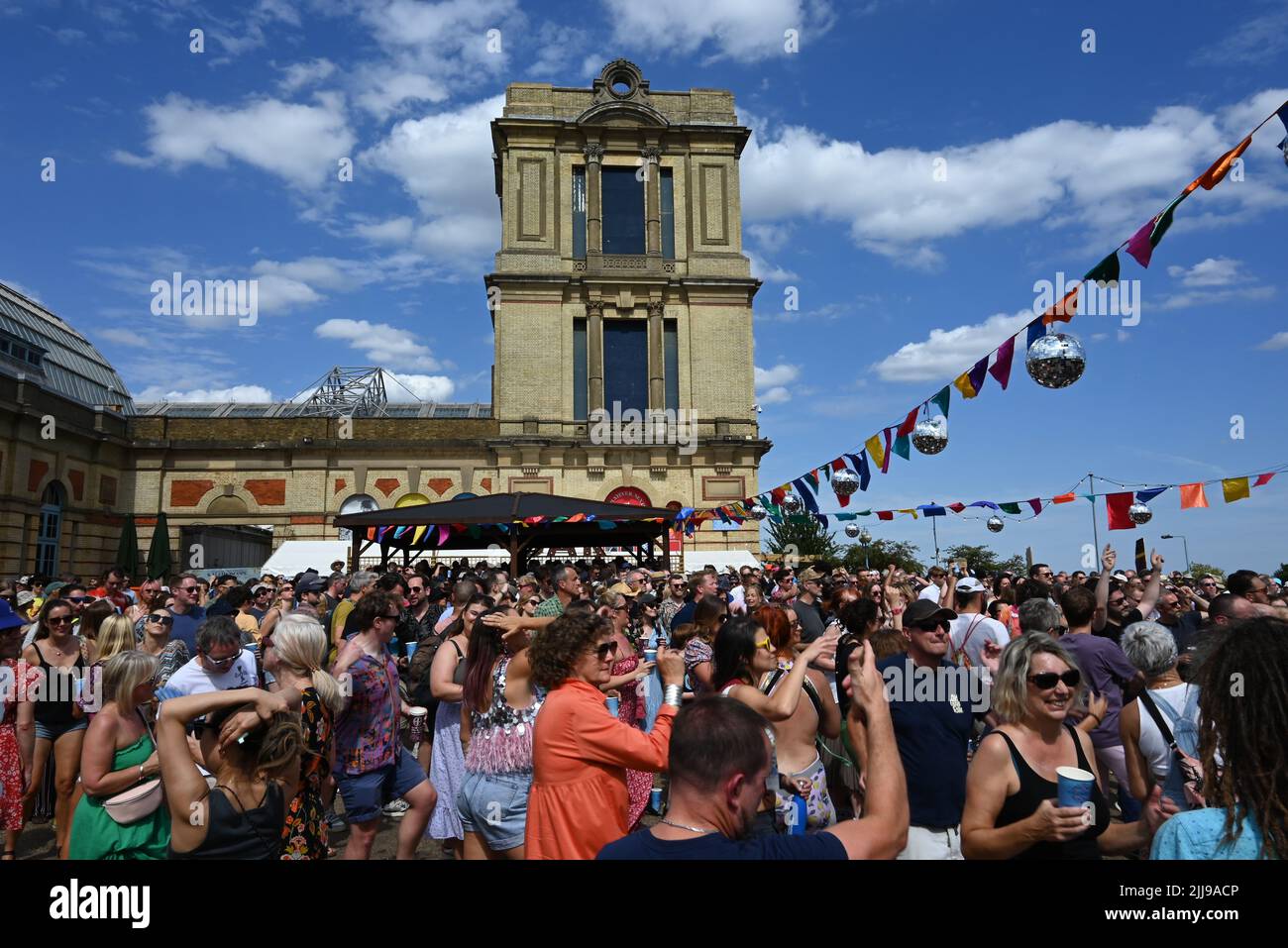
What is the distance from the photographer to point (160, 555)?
26.4 meters

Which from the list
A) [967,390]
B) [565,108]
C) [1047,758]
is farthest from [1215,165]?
[565,108]

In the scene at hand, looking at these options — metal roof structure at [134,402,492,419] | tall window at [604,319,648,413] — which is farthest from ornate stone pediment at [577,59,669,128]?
metal roof structure at [134,402,492,419]

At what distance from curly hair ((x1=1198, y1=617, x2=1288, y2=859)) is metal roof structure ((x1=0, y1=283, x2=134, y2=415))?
117 ft

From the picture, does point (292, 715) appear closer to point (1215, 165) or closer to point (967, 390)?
point (1215, 165)

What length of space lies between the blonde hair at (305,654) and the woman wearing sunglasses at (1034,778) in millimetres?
3053

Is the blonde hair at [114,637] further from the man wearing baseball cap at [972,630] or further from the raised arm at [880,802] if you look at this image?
the man wearing baseball cap at [972,630]

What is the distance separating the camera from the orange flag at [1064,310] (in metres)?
7.26

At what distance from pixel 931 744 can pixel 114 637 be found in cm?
550

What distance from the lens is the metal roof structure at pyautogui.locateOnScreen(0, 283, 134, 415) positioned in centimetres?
3250

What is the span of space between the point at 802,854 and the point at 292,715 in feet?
7.07

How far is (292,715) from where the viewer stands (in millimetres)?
3252

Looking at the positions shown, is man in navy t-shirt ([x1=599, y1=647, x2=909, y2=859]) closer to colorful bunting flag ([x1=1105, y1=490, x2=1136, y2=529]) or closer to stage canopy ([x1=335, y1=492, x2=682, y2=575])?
colorful bunting flag ([x1=1105, y1=490, x2=1136, y2=529])

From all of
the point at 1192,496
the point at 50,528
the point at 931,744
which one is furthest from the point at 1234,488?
the point at 50,528

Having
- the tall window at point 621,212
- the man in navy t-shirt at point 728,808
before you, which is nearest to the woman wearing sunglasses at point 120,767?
the man in navy t-shirt at point 728,808
